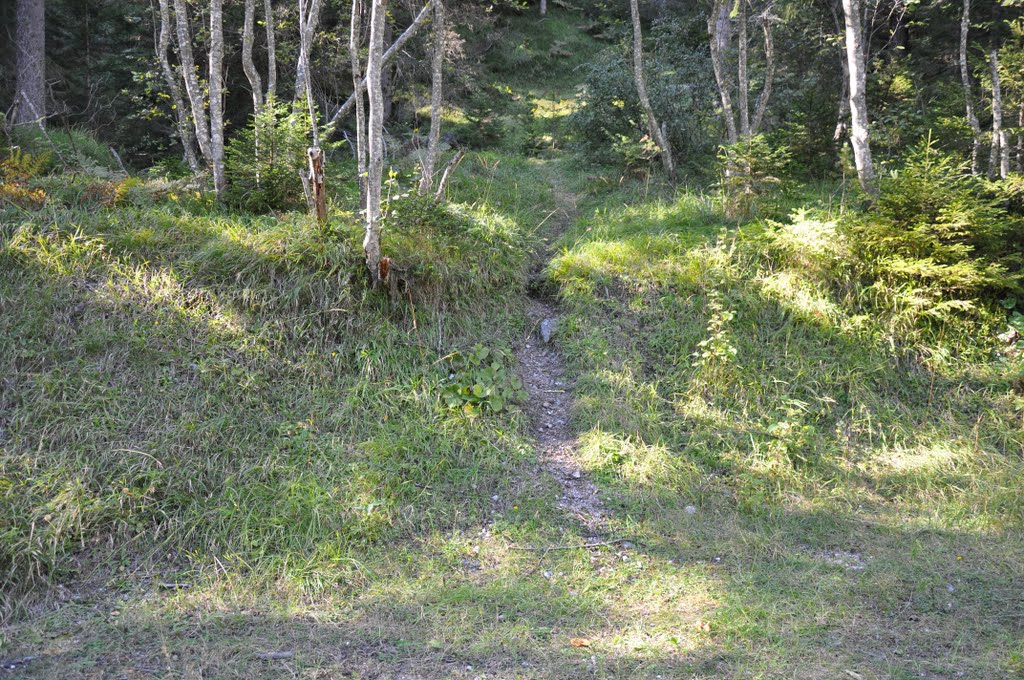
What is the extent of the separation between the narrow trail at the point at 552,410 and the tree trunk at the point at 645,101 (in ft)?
8.95

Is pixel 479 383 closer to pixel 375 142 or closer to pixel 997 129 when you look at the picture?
pixel 375 142

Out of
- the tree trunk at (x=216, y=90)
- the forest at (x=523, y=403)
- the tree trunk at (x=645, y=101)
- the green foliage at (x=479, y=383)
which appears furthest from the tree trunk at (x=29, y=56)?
the tree trunk at (x=645, y=101)

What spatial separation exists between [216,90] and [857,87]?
6920 mm

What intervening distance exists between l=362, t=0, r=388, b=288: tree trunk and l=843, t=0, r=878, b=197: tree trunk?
486 cm

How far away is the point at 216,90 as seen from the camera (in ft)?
24.2

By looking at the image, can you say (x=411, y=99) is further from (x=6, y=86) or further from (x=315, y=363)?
(x=315, y=363)

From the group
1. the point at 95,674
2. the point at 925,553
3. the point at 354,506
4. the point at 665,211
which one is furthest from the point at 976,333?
the point at 95,674

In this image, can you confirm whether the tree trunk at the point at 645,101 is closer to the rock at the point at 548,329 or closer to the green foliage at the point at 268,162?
the rock at the point at 548,329

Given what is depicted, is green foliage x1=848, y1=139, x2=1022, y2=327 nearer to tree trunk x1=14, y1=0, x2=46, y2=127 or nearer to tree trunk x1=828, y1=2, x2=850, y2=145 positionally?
tree trunk x1=828, y1=2, x2=850, y2=145

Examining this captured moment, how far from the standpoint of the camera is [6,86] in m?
11.2

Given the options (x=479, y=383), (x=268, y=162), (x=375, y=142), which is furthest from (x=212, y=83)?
(x=479, y=383)

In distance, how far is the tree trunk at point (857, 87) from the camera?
23.8 ft

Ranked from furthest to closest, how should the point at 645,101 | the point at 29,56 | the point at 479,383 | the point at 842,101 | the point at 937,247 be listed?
the point at 29,56, the point at 842,101, the point at 645,101, the point at 937,247, the point at 479,383

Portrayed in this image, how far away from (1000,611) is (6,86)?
1454 cm
